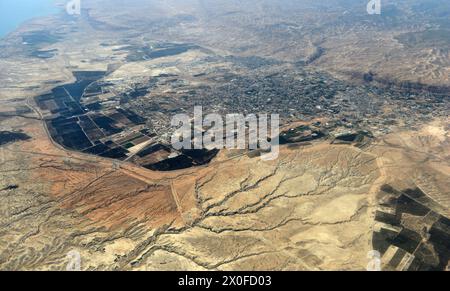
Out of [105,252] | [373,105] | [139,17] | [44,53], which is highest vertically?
[139,17]

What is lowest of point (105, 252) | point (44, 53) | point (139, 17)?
point (105, 252)

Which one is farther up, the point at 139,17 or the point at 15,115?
the point at 139,17

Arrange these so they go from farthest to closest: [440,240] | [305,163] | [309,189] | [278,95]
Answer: [278,95] → [305,163] → [309,189] → [440,240]

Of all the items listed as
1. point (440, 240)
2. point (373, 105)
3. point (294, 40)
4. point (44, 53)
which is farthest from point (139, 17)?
point (440, 240)

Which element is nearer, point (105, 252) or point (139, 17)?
point (105, 252)
